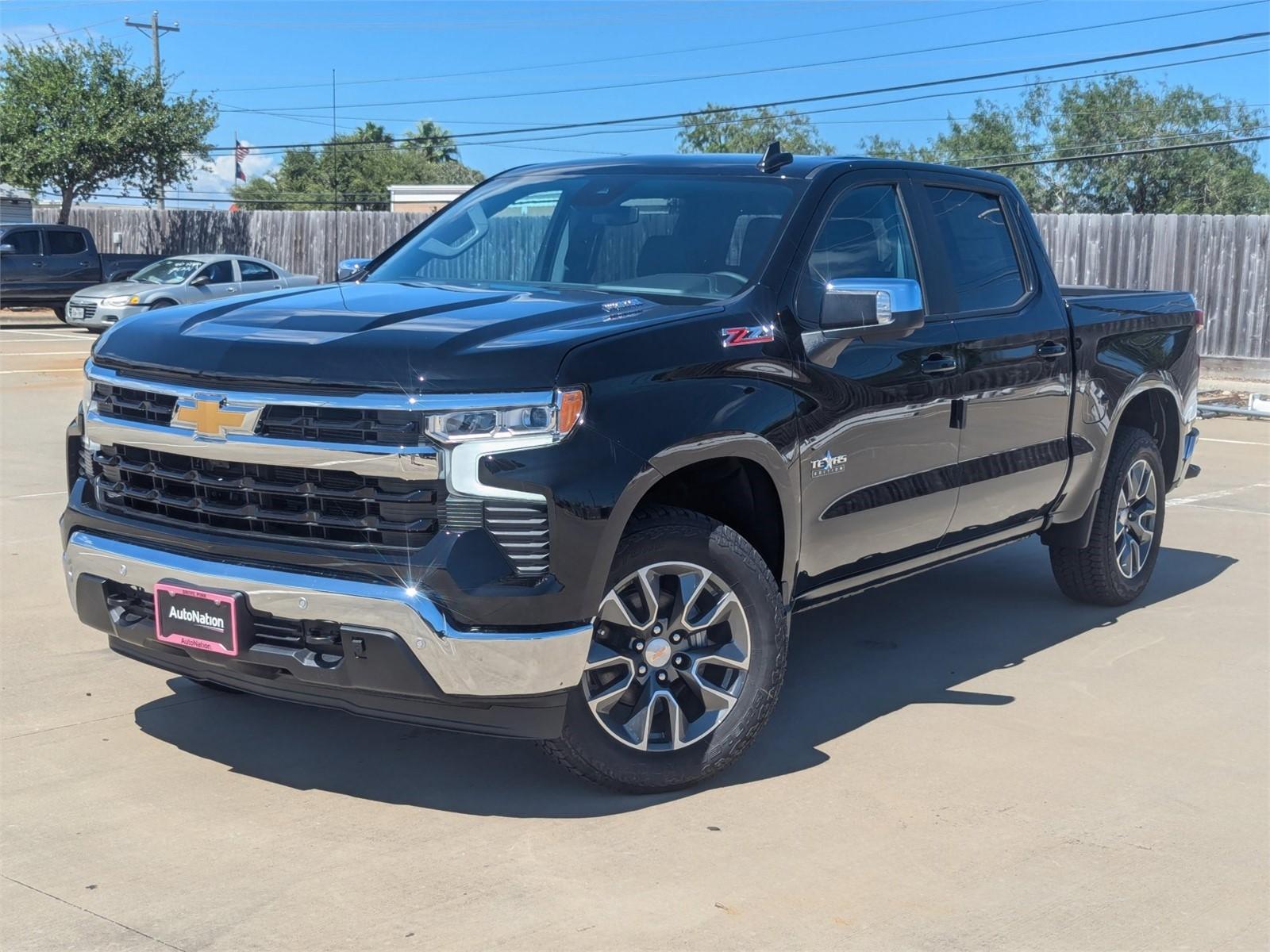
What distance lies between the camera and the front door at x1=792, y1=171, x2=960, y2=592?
4785 mm

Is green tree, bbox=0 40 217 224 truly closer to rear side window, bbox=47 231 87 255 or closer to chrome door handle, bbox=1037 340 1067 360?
rear side window, bbox=47 231 87 255

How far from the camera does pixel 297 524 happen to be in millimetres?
3943

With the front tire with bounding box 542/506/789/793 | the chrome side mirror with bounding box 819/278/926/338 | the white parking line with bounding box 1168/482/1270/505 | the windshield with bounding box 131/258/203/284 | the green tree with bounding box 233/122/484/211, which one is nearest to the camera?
the front tire with bounding box 542/506/789/793

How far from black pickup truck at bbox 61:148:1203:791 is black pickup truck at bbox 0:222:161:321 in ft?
77.0

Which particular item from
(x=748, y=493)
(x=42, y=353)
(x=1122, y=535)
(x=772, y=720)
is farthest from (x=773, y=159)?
(x=42, y=353)

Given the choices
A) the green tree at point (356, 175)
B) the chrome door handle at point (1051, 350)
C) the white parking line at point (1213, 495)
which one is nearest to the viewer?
the chrome door handle at point (1051, 350)

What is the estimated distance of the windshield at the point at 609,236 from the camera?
195 inches

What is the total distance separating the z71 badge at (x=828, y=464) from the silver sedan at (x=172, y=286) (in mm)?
19165

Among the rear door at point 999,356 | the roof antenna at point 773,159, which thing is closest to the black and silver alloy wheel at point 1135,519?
the rear door at point 999,356

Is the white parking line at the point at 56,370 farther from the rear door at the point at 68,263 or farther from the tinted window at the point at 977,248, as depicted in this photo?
the tinted window at the point at 977,248

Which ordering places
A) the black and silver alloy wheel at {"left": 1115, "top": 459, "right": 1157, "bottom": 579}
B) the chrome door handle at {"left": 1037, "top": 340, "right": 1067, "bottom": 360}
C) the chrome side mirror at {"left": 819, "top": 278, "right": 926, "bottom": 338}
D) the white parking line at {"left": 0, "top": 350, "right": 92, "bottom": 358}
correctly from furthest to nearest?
1. the white parking line at {"left": 0, "top": 350, "right": 92, "bottom": 358}
2. the black and silver alloy wheel at {"left": 1115, "top": 459, "right": 1157, "bottom": 579}
3. the chrome door handle at {"left": 1037, "top": 340, "right": 1067, "bottom": 360}
4. the chrome side mirror at {"left": 819, "top": 278, "right": 926, "bottom": 338}

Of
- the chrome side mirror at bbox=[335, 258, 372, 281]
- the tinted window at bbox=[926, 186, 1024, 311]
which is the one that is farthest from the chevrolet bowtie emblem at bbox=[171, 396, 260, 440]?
the tinted window at bbox=[926, 186, 1024, 311]

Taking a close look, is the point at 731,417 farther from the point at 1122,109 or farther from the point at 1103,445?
the point at 1122,109

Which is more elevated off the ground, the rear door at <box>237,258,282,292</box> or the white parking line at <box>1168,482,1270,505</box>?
the rear door at <box>237,258,282,292</box>
